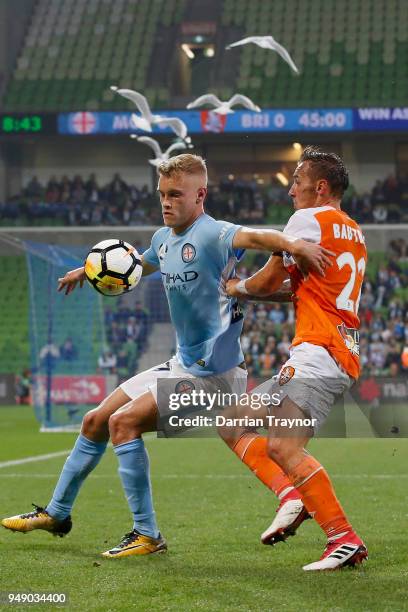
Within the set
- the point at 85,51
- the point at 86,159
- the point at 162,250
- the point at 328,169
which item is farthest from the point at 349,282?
the point at 85,51

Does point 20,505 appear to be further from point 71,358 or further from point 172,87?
point 172,87

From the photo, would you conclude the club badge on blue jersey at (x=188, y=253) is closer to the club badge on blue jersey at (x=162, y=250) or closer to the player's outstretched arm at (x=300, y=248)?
the club badge on blue jersey at (x=162, y=250)

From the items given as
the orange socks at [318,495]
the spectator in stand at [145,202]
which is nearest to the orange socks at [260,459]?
the orange socks at [318,495]

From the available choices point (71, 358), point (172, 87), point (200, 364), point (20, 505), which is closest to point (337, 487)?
point (20, 505)

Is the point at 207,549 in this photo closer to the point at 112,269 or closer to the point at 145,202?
the point at 112,269

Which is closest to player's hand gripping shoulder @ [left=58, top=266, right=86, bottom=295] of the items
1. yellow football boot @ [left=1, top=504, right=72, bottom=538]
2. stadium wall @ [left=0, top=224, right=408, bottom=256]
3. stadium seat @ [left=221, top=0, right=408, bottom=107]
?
yellow football boot @ [left=1, top=504, right=72, bottom=538]

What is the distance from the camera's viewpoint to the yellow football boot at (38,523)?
6117mm

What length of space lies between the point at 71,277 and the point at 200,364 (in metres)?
0.98

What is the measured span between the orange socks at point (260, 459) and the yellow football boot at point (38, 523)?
3.94 ft

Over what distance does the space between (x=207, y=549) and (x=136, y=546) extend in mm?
462

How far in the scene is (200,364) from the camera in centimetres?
570

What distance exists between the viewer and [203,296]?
5.65m

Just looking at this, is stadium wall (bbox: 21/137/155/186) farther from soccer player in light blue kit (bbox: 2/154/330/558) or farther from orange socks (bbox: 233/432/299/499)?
orange socks (bbox: 233/432/299/499)

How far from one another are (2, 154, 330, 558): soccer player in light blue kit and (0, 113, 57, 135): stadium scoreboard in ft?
94.9
